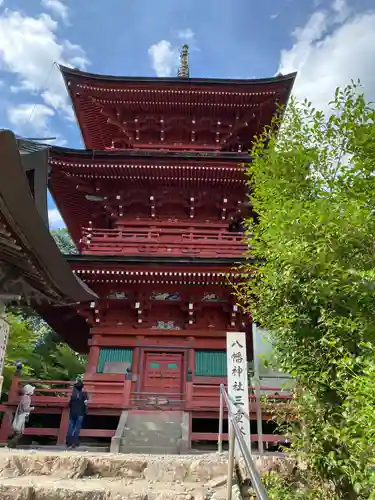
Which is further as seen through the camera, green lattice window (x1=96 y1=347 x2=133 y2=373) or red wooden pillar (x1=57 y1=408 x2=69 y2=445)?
green lattice window (x1=96 y1=347 x2=133 y2=373)

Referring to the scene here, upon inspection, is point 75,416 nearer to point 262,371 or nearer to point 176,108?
point 262,371

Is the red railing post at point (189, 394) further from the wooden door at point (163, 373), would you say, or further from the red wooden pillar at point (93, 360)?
the red wooden pillar at point (93, 360)

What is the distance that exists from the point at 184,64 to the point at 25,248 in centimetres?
1835

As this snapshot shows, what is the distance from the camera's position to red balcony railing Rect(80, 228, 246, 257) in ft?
39.7

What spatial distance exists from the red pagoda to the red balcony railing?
3cm

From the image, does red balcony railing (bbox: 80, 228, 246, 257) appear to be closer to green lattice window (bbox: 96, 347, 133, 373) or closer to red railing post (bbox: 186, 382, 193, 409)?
green lattice window (bbox: 96, 347, 133, 373)

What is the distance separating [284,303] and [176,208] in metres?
8.61

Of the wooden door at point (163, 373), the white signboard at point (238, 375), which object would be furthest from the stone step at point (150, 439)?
the white signboard at point (238, 375)

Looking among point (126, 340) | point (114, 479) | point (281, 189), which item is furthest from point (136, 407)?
point (281, 189)

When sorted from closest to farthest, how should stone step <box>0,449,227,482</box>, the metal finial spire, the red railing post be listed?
1. stone step <box>0,449,227,482</box>
2. the red railing post
3. the metal finial spire

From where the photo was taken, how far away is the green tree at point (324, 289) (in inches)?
179

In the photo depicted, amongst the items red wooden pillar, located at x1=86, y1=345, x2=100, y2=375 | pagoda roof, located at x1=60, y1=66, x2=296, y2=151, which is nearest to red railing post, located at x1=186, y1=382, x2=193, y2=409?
red wooden pillar, located at x1=86, y1=345, x2=100, y2=375

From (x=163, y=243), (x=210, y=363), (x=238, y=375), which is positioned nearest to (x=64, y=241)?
(x=163, y=243)

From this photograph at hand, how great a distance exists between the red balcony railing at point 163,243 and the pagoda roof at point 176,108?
3878 mm
